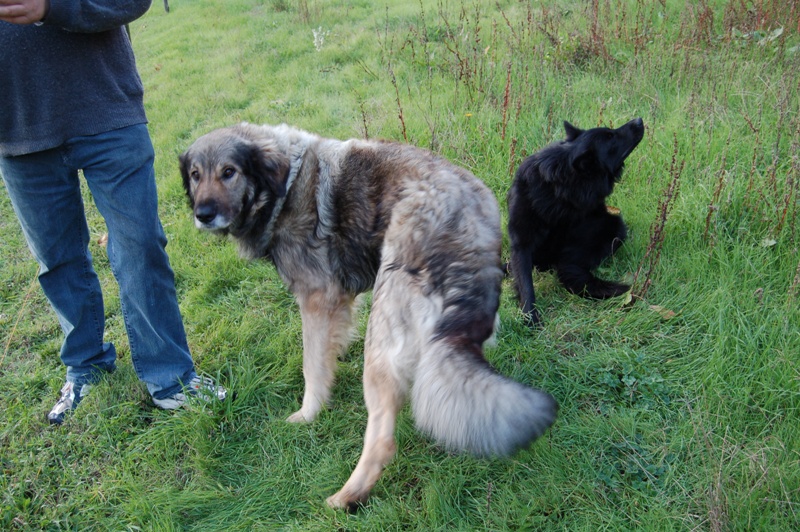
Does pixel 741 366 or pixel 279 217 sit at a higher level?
pixel 279 217

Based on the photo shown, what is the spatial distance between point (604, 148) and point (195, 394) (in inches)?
111

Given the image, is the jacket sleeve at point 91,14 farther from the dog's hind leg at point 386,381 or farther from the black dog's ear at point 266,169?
the dog's hind leg at point 386,381

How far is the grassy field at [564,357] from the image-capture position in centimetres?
218

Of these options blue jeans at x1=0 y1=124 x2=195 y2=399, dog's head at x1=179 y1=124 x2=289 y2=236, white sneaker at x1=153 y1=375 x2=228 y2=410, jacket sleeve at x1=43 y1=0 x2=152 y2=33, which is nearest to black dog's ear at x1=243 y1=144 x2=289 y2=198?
dog's head at x1=179 y1=124 x2=289 y2=236

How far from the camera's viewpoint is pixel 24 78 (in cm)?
224

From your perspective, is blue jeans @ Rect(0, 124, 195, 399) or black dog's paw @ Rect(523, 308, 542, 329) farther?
black dog's paw @ Rect(523, 308, 542, 329)

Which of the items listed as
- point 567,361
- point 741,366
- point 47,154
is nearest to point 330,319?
point 567,361

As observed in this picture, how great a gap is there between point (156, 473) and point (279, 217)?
A: 1.39 metres

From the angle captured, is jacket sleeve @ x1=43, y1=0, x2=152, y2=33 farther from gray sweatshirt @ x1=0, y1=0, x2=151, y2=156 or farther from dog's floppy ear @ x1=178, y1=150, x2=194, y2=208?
dog's floppy ear @ x1=178, y1=150, x2=194, y2=208

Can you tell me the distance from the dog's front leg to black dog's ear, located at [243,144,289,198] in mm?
602

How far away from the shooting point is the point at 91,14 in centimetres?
211

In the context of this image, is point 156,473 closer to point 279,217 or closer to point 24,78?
point 279,217

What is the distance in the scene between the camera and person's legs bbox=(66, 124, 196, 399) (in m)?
2.40

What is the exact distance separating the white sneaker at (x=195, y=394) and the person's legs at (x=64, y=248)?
0.51 metres
